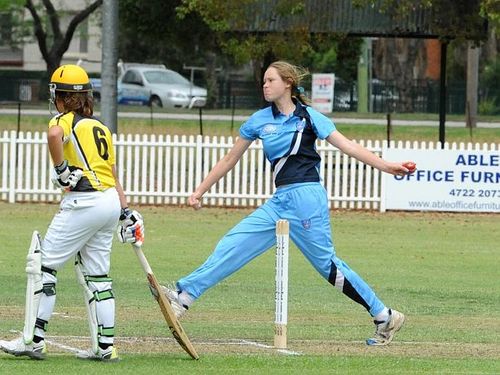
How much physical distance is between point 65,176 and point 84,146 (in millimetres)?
271

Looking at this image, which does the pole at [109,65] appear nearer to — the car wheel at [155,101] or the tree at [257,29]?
the tree at [257,29]

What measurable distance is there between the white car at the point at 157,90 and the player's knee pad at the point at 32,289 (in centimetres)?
4440

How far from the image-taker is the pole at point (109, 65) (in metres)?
24.8

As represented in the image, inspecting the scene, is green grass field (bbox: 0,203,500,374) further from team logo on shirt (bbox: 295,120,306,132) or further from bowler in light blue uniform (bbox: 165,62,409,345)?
team logo on shirt (bbox: 295,120,306,132)

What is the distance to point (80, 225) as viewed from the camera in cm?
956

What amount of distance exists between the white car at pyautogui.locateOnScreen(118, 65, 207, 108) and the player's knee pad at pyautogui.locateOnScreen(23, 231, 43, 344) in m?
44.4

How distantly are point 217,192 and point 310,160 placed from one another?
14.7m

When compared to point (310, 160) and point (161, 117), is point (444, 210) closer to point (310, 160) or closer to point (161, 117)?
point (310, 160)

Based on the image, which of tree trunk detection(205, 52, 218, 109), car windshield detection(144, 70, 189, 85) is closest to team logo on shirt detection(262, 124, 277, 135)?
car windshield detection(144, 70, 189, 85)

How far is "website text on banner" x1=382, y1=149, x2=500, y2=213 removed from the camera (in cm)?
2417

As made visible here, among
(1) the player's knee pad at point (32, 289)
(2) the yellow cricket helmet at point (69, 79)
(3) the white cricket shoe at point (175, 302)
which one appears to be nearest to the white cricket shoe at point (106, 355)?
(1) the player's knee pad at point (32, 289)

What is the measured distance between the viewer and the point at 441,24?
1116 inches

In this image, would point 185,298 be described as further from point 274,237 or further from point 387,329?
point 387,329

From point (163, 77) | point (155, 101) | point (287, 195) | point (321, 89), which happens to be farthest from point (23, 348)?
point (163, 77)
